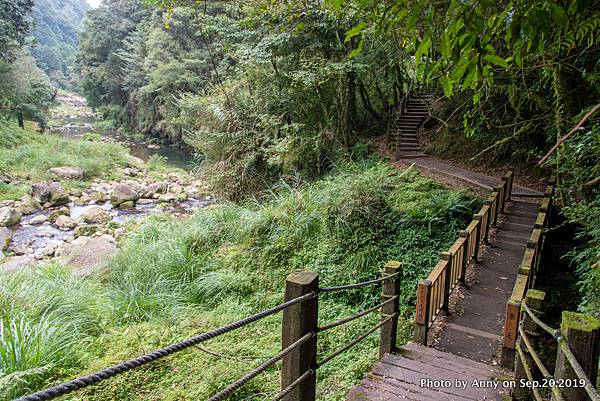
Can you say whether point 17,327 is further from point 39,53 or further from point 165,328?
point 39,53

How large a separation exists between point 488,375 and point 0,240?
13519mm

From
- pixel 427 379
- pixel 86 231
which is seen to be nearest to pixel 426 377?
pixel 427 379

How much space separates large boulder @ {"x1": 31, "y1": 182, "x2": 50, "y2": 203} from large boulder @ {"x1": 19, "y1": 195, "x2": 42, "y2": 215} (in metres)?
0.27

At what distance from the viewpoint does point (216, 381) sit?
13.8 feet

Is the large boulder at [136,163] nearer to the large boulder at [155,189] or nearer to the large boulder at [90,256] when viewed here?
the large boulder at [155,189]

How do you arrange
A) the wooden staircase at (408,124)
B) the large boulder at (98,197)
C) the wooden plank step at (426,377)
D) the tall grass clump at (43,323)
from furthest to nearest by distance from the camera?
the large boulder at (98,197)
the wooden staircase at (408,124)
the tall grass clump at (43,323)
the wooden plank step at (426,377)

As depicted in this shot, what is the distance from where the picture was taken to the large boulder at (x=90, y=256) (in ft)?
27.5

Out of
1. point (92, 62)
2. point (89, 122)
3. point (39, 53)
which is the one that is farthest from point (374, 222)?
point (39, 53)

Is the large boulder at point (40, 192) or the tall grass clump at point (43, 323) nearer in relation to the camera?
the tall grass clump at point (43, 323)

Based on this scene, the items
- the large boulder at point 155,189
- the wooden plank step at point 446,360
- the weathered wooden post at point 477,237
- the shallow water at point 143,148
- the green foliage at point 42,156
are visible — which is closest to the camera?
the wooden plank step at point 446,360

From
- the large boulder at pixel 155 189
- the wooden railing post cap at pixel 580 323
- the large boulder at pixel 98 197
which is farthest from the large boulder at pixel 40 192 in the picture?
the wooden railing post cap at pixel 580 323

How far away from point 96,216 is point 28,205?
10.7 feet

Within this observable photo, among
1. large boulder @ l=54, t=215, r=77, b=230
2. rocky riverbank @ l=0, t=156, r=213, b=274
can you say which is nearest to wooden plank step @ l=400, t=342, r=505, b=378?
rocky riverbank @ l=0, t=156, r=213, b=274

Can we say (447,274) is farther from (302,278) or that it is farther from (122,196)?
(122,196)
